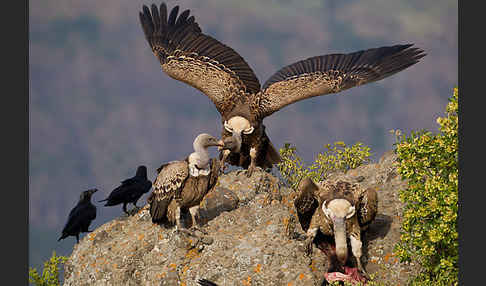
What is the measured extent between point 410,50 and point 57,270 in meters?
9.67

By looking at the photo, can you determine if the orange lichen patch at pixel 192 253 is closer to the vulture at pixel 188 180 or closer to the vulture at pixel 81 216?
the vulture at pixel 188 180

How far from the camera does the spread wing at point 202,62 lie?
1552cm

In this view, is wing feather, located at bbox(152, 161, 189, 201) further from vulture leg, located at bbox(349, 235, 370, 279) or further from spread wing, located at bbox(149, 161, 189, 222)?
vulture leg, located at bbox(349, 235, 370, 279)

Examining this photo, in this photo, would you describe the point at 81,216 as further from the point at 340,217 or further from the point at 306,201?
the point at 340,217

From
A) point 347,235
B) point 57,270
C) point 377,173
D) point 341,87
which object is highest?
point 341,87

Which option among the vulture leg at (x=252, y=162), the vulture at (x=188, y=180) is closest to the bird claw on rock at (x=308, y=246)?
the vulture at (x=188, y=180)

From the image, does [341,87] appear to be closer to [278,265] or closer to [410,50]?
[410,50]

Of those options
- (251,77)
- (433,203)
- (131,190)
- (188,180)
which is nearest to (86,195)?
(131,190)

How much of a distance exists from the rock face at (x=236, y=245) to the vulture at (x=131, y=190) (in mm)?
374

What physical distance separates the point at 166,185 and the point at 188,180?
0.43 m

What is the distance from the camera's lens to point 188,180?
1134 cm

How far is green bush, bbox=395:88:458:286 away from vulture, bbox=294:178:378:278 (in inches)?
27.0

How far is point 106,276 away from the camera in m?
12.1

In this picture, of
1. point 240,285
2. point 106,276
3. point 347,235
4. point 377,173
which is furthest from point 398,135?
point 106,276
